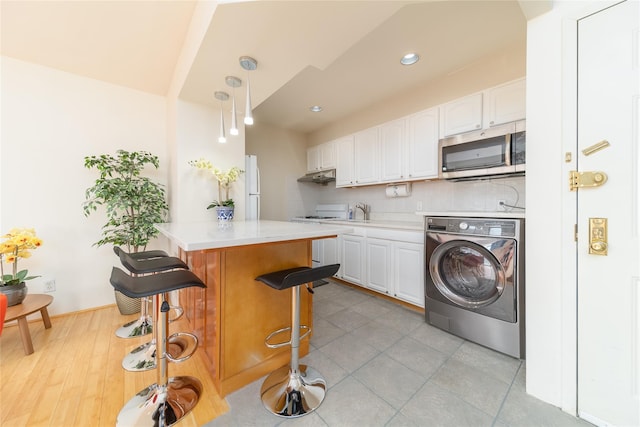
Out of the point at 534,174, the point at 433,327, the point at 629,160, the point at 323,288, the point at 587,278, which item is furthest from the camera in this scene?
the point at 323,288

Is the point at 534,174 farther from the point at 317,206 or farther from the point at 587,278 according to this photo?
the point at 317,206

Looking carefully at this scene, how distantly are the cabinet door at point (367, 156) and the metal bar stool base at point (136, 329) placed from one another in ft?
9.53

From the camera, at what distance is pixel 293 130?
4320 mm

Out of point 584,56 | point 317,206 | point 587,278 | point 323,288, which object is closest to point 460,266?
point 587,278

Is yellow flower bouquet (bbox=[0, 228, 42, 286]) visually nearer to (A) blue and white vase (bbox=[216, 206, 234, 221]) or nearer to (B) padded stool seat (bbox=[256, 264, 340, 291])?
(A) blue and white vase (bbox=[216, 206, 234, 221])

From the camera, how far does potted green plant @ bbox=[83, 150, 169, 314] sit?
2.21m

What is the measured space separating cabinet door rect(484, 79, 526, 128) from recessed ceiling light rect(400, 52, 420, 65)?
77cm

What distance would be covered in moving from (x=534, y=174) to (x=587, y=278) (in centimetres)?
58

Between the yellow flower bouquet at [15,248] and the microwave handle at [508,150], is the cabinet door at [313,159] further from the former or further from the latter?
the yellow flower bouquet at [15,248]

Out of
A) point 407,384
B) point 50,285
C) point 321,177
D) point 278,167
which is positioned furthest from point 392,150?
point 50,285

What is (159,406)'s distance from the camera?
1214 millimetres

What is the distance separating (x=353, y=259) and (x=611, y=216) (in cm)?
221

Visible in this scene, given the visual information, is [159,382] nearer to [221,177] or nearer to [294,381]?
[294,381]

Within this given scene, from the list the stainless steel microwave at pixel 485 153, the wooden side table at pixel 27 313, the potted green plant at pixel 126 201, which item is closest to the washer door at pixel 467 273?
the stainless steel microwave at pixel 485 153
